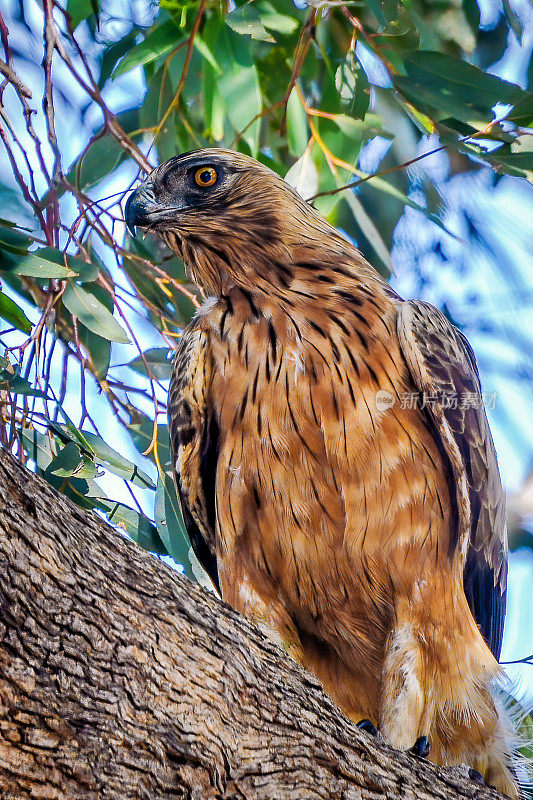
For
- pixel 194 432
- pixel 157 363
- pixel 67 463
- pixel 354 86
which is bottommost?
pixel 67 463

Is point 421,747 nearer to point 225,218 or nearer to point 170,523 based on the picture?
point 170,523

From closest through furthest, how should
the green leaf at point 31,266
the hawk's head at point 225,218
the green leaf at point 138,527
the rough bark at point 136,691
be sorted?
the rough bark at point 136,691 < the green leaf at point 31,266 < the hawk's head at point 225,218 < the green leaf at point 138,527

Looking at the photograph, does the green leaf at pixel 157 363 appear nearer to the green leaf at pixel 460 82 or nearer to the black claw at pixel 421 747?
the green leaf at pixel 460 82

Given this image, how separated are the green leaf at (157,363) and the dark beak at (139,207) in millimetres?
550

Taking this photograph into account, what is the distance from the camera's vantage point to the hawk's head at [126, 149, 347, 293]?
2473mm

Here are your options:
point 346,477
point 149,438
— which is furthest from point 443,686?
point 149,438

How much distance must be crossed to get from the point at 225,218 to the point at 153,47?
0.65 meters

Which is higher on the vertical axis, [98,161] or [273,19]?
[273,19]

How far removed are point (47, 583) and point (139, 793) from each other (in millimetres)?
328

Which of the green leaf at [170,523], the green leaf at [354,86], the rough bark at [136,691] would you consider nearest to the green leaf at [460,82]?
the green leaf at [354,86]

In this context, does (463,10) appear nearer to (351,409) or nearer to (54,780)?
(351,409)

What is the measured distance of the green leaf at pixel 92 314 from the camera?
2424mm

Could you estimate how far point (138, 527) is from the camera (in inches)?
104

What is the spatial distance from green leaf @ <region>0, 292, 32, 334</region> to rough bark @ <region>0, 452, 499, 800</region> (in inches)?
38.0
